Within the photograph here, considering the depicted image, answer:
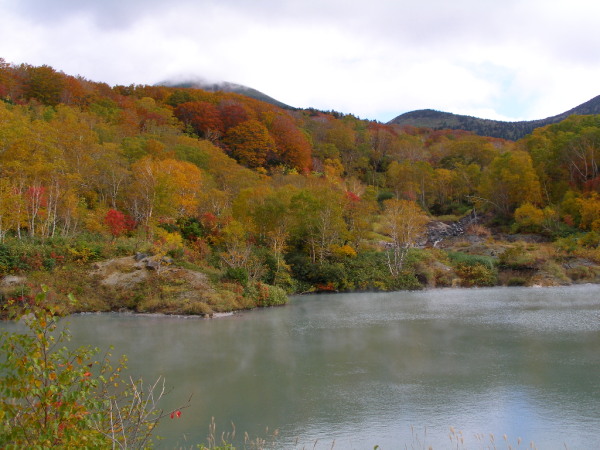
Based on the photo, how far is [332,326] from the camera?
67.8ft

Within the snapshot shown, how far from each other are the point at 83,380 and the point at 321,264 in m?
28.0

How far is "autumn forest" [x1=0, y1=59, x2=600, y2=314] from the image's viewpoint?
1014 inches

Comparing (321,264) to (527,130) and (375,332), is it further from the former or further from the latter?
(527,130)

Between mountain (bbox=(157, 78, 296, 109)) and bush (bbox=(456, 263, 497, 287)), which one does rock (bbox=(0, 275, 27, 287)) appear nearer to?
bush (bbox=(456, 263, 497, 287))

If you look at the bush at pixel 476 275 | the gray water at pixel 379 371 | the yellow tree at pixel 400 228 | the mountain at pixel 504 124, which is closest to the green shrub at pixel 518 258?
the bush at pixel 476 275

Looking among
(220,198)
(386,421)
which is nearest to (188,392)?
(386,421)

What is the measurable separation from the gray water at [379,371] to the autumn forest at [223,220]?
376cm

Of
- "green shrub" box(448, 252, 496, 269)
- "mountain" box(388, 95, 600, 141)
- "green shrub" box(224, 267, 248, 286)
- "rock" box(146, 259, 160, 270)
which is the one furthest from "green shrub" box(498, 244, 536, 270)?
"mountain" box(388, 95, 600, 141)

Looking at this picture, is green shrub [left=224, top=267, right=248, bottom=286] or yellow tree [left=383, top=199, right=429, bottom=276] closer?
green shrub [left=224, top=267, right=248, bottom=286]

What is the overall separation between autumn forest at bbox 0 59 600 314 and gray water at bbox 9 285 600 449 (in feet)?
12.3

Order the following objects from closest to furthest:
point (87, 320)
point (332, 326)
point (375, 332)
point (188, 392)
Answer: point (188, 392) → point (375, 332) → point (332, 326) → point (87, 320)

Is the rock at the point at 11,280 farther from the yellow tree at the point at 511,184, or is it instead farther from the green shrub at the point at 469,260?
the yellow tree at the point at 511,184

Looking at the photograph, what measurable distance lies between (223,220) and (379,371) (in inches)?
881

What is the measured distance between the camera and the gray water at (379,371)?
9516 millimetres
